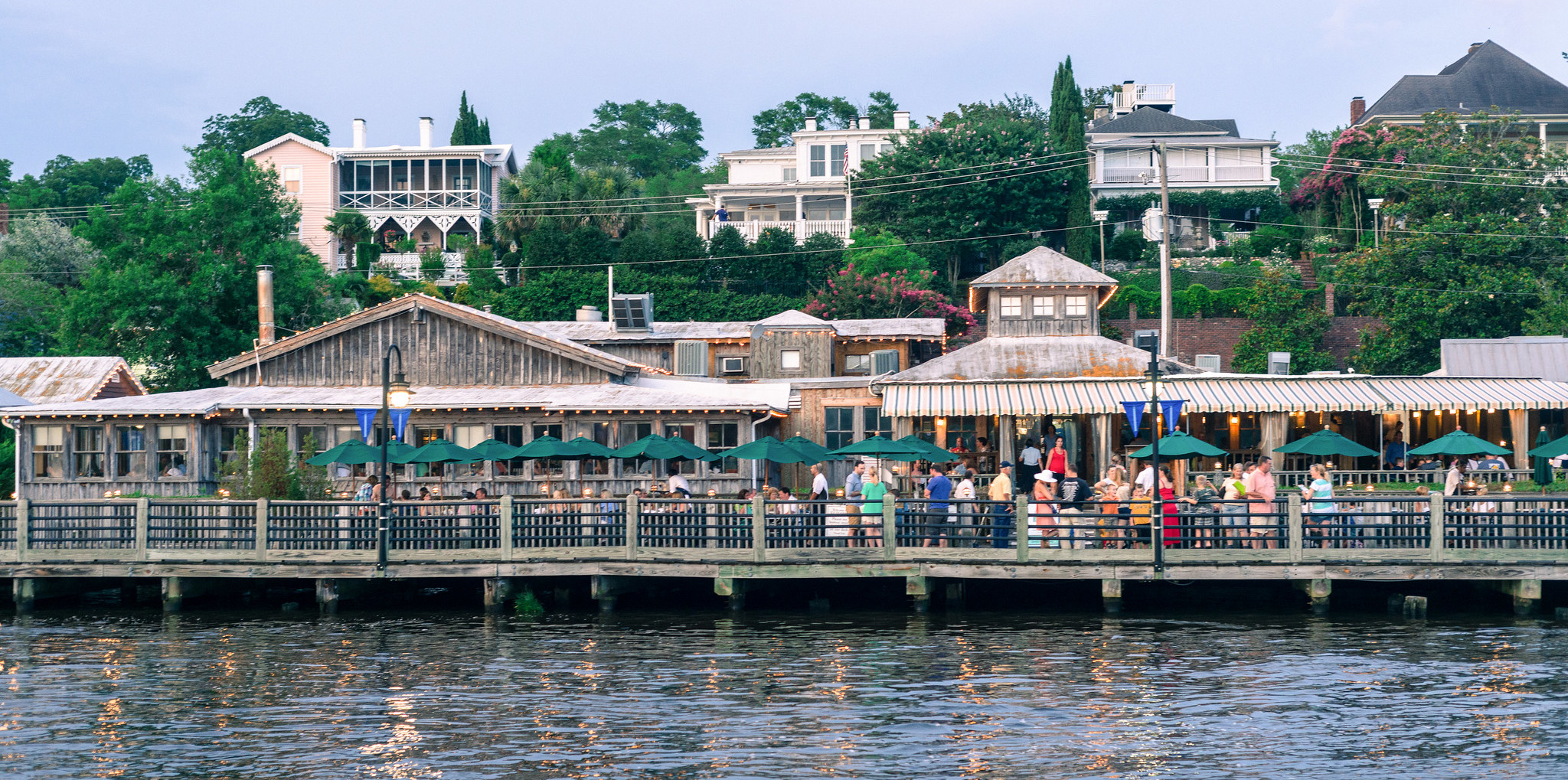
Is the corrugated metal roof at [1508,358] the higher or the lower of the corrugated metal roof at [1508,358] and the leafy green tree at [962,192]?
the lower

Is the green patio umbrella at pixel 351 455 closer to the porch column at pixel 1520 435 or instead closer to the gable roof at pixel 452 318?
the gable roof at pixel 452 318

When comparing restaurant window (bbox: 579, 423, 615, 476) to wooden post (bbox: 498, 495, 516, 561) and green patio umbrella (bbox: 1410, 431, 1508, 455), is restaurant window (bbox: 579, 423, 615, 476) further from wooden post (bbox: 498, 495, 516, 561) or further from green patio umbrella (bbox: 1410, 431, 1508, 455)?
green patio umbrella (bbox: 1410, 431, 1508, 455)

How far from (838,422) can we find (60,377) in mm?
23481

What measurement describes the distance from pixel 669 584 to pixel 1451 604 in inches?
564

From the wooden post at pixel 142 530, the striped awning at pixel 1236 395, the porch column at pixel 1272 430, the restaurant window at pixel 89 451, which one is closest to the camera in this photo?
the wooden post at pixel 142 530

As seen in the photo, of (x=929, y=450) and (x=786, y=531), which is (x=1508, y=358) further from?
(x=786, y=531)

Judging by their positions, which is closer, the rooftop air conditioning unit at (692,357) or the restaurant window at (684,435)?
the restaurant window at (684,435)

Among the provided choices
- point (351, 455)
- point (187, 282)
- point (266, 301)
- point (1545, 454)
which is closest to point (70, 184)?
point (187, 282)

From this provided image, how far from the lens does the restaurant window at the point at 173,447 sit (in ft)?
116

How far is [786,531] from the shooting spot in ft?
82.9

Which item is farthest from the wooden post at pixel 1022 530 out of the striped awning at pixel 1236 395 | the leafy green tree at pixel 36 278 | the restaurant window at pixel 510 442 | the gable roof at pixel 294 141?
the gable roof at pixel 294 141

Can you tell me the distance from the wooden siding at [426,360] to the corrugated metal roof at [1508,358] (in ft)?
70.6

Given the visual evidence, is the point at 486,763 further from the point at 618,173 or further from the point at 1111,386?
the point at 618,173

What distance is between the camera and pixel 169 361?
159ft
